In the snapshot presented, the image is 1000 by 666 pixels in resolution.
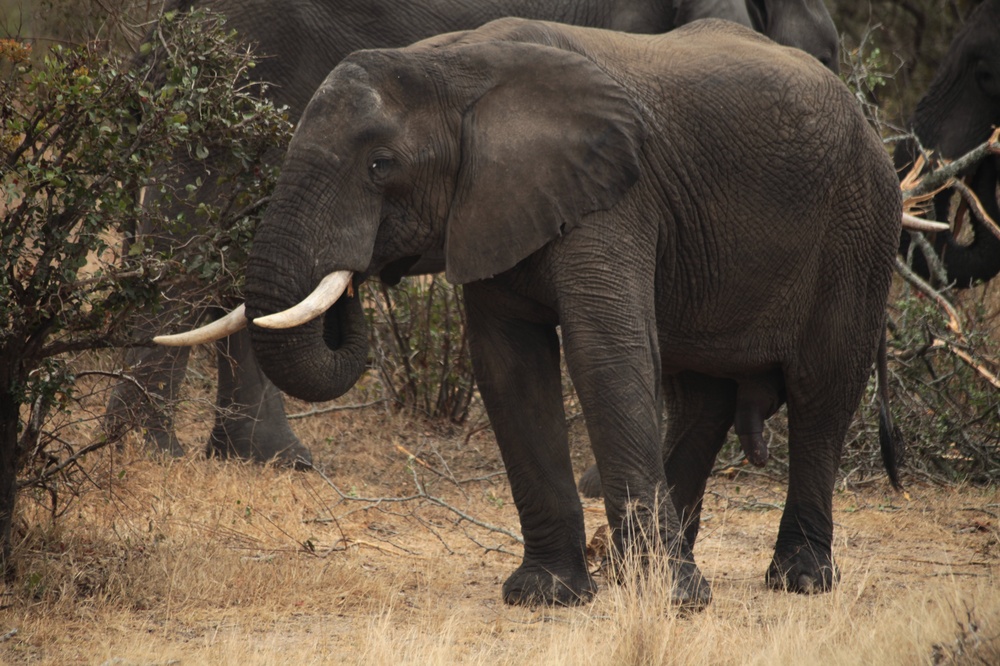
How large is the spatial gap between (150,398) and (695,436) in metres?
2.33

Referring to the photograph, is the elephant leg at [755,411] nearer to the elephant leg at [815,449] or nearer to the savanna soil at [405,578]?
the elephant leg at [815,449]

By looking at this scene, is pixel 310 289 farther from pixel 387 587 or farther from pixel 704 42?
pixel 704 42

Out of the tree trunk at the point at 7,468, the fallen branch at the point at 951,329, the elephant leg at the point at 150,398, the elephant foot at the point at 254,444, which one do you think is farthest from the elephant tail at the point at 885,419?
the tree trunk at the point at 7,468

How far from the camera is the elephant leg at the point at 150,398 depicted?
5.69 metres

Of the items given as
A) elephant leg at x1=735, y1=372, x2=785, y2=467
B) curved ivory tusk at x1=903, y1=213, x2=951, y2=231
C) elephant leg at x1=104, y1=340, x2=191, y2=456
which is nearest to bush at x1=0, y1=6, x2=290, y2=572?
elephant leg at x1=104, y1=340, x2=191, y2=456

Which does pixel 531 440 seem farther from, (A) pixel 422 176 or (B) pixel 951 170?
(B) pixel 951 170

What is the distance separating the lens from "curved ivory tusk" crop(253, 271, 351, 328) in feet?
16.0

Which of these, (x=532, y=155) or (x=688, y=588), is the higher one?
(x=532, y=155)

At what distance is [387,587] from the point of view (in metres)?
5.82

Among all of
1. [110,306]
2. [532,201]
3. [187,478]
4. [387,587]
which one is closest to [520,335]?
[532,201]

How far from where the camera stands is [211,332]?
5195 millimetres

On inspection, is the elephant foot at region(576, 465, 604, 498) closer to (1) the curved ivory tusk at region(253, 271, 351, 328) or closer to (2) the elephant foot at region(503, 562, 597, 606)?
(2) the elephant foot at region(503, 562, 597, 606)

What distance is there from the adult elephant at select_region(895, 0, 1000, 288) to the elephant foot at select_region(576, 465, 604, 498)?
2.40 m

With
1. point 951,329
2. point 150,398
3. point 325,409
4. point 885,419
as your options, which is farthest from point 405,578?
point 951,329
